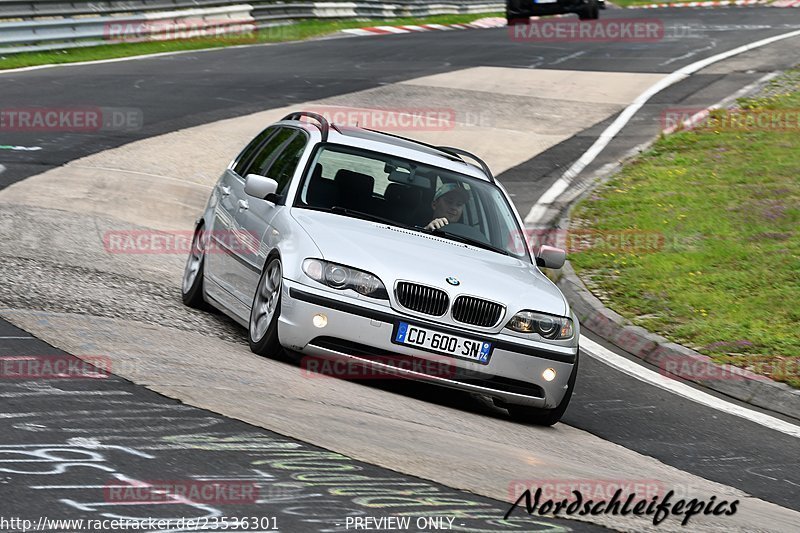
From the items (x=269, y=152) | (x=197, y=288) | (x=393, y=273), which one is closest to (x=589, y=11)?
(x=269, y=152)

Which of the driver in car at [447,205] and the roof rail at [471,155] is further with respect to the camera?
the roof rail at [471,155]

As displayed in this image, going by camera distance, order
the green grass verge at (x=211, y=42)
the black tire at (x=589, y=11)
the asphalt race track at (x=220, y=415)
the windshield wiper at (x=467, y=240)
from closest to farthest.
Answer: the asphalt race track at (x=220, y=415)
the windshield wiper at (x=467, y=240)
the green grass verge at (x=211, y=42)
the black tire at (x=589, y=11)

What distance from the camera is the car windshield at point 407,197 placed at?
8883mm

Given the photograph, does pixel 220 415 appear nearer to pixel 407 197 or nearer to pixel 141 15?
A: pixel 407 197

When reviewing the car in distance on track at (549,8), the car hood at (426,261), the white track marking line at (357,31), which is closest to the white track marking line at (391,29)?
the white track marking line at (357,31)

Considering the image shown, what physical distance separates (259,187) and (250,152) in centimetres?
157

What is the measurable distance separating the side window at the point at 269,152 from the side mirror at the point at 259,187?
2.41 feet

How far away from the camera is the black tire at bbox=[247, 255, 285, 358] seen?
26.1 ft

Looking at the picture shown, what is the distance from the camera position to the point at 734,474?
7.47m

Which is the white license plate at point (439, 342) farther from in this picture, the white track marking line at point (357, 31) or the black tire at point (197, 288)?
the white track marking line at point (357, 31)

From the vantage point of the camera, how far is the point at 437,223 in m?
8.95

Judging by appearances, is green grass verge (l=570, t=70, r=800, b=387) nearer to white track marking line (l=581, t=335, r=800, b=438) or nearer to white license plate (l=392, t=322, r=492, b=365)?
white track marking line (l=581, t=335, r=800, b=438)

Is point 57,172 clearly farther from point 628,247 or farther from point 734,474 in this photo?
point 734,474

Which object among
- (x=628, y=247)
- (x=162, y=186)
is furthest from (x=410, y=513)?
(x=162, y=186)
